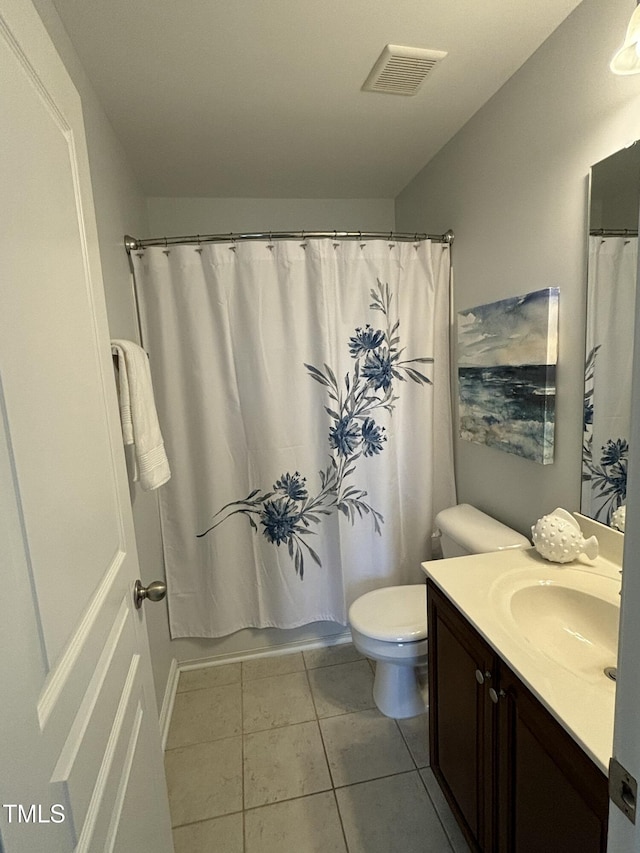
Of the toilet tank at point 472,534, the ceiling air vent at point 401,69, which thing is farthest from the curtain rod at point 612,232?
the toilet tank at point 472,534

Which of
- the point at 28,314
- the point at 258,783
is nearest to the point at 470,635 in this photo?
the point at 258,783

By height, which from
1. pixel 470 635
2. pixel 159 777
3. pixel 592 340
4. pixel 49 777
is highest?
pixel 592 340

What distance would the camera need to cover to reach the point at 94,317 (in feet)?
2.91

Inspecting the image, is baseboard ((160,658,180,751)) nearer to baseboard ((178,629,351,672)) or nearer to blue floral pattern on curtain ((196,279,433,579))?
baseboard ((178,629,351,672))

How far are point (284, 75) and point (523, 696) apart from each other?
6.33 feet

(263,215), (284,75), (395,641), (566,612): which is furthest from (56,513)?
(263,215)

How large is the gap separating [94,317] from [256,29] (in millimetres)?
1043

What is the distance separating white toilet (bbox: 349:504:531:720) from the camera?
5.24ft

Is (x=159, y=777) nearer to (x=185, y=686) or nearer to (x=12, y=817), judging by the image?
(x=12, y=817)

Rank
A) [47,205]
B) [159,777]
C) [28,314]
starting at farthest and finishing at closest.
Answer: [159,777], [47,205], [28,314]

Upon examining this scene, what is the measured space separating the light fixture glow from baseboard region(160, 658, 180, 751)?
97.2 inches

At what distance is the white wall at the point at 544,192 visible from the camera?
1170mm

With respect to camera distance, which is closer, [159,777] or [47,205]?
[47,205]

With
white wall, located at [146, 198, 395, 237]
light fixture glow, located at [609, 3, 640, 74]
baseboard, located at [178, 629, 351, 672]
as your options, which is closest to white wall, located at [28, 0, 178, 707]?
baseboard, located at [178, 629, 351, 672]
